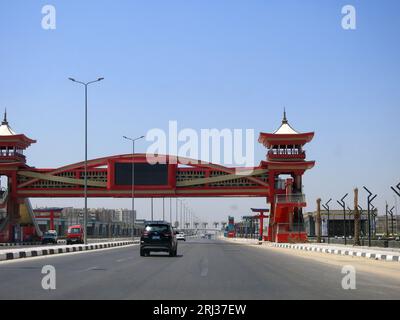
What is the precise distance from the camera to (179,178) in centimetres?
8600

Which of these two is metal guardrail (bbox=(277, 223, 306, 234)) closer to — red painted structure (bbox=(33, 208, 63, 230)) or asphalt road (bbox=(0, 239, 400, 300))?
asphalt road (bbox=(0, 239, 400, 300))

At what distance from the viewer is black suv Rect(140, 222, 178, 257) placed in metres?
32.1

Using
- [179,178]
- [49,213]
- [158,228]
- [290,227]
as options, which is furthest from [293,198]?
[49,213]

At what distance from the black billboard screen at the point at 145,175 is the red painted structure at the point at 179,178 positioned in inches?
15.6

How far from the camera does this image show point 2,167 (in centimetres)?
8738

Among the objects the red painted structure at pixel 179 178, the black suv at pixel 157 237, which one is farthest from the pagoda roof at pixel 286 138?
the black suv at pixel 157 237

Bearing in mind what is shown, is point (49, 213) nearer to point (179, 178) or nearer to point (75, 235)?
point (179, 178)

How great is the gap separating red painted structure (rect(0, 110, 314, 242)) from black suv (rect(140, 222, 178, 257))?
4741cm

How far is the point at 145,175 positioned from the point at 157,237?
54240 millimetres

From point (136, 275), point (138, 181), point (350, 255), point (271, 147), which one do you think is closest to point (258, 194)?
point (271, 147)

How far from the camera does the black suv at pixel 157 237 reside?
32.1 meters

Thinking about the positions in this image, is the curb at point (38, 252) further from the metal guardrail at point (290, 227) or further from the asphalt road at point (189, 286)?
the metal guardrail at point (290, 227)

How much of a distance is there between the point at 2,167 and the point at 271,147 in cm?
3593
